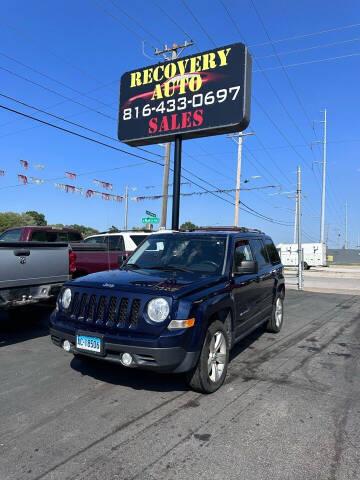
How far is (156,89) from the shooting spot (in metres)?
11.3

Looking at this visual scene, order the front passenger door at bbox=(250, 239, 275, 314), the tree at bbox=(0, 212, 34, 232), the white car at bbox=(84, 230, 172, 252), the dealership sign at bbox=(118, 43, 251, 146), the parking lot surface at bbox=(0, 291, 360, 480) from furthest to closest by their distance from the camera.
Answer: the tree at bbox=(0, 212, 34, 232), the dealership sign at bbox=(118, 43, 251, 146), the white car at bbox=(84, 230, 172, 252), the front passenger door at bbox=(250, 239, 275, 314), the parking lot surface at bbox=(0, 291, 360, 480)

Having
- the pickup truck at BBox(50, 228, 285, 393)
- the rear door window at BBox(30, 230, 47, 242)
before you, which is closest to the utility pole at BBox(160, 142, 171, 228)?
the rear door window at BBox(30, 230, 47, 242)

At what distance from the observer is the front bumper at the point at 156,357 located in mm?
3348

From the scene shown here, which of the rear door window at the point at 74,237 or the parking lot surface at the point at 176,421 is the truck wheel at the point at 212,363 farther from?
the rear door window at the point at 74,237

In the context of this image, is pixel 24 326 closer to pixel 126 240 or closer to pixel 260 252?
pixel 126 240

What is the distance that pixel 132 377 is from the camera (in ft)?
13.9

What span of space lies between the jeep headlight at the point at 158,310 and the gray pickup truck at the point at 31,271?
9.29 ft

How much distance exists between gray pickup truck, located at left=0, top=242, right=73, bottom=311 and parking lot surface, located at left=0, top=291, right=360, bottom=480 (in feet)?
2.78

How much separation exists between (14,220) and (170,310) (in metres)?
78.0

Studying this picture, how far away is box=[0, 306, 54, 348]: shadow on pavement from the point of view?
622 cm

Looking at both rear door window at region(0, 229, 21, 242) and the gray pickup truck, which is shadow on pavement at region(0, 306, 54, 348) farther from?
rear door window at region(0, 229, 21, 242)

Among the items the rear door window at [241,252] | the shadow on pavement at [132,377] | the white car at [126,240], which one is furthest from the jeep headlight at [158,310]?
the white car at [126,240]

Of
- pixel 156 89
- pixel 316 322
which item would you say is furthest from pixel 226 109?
pixel 316 322

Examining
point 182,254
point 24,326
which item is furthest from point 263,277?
point 24,326
